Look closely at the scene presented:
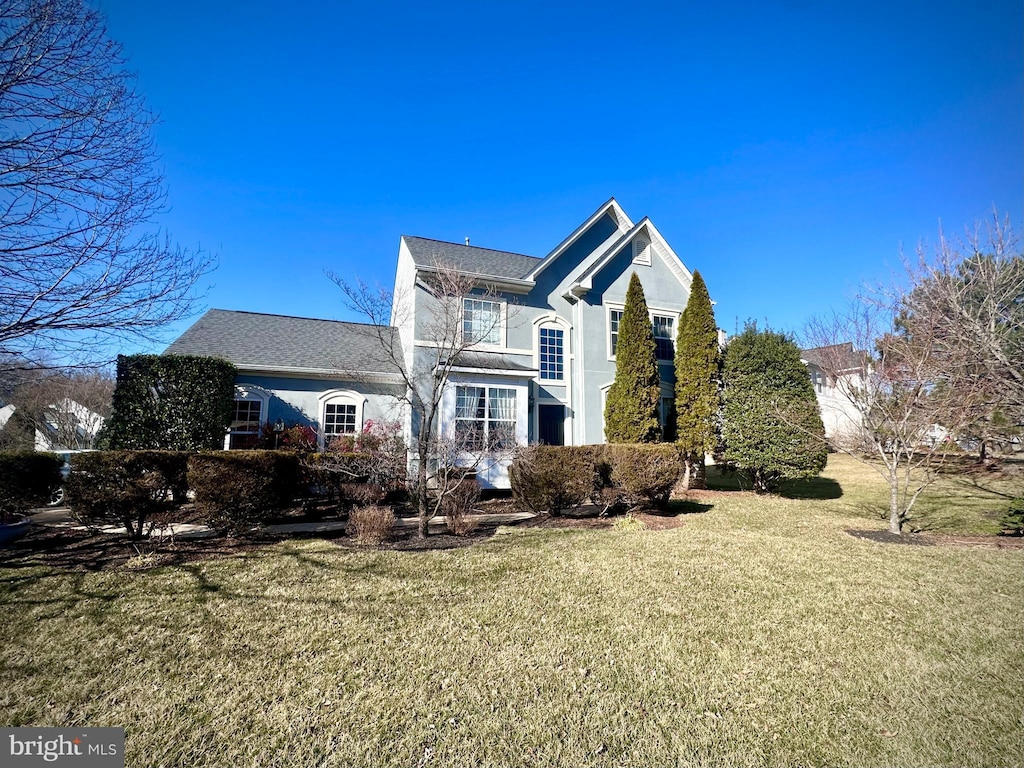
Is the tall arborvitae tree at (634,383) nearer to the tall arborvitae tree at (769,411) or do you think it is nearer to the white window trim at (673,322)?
the white window trim at (673,322)

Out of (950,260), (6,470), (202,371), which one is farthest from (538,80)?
(6,470)

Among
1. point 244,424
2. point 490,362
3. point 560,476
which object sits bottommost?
point 560,476

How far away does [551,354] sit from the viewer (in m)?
16.3

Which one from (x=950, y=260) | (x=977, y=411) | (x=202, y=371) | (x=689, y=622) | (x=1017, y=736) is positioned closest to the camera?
(x=1017, y=736)

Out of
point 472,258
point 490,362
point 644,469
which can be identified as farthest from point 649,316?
point 644,469

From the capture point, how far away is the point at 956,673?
3842 mm

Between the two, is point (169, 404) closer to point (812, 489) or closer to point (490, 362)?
point (490, 362)

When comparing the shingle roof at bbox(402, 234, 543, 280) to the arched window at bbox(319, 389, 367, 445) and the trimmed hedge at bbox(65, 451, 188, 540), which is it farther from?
the trimmed hedge at bbox(65, 451, 188, 540)

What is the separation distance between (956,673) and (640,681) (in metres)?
2.80

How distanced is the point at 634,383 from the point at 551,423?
3.32 m

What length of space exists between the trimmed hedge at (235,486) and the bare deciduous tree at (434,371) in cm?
273

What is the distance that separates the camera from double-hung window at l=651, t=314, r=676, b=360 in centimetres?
1758

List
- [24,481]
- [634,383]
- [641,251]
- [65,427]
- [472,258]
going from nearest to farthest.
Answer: [24,481]
[634,383]
[472,258]
[641,251]
[65,427]

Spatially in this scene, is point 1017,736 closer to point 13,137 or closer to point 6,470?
point 13,137
